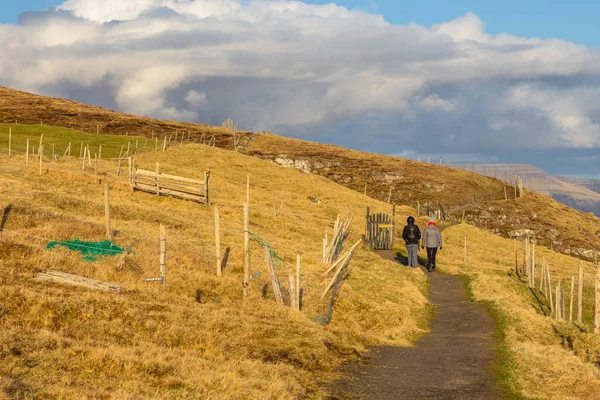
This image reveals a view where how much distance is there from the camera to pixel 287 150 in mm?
110500

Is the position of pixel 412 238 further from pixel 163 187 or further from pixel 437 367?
pixel 163 187

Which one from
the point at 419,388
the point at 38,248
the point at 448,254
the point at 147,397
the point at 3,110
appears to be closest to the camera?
the point at 147,397

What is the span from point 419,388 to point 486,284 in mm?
16531

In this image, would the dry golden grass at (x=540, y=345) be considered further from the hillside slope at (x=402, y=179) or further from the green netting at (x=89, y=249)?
the hillside slope at (x=402, y=179)

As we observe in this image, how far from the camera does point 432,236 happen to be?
104 ft

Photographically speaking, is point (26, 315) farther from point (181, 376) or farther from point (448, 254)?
point (448, 254)

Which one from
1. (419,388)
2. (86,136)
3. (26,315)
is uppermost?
(86,136)

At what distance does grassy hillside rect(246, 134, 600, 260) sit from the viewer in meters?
88.8

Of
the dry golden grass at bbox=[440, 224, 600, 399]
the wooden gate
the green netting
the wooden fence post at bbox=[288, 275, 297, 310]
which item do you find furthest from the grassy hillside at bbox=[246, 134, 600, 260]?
the green netting

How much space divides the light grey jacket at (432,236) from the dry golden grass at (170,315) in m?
1.77

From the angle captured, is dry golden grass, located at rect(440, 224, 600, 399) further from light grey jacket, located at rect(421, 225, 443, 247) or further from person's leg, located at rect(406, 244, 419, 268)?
light grey jacket, located at rect(421, 225, 443, 247)

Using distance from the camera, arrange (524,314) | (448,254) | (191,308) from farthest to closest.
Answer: (448,254) < (524,314) < (191,308)

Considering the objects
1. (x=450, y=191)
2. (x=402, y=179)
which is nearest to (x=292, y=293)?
(x=450, y=191)

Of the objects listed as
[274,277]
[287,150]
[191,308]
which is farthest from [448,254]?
[287,150]
